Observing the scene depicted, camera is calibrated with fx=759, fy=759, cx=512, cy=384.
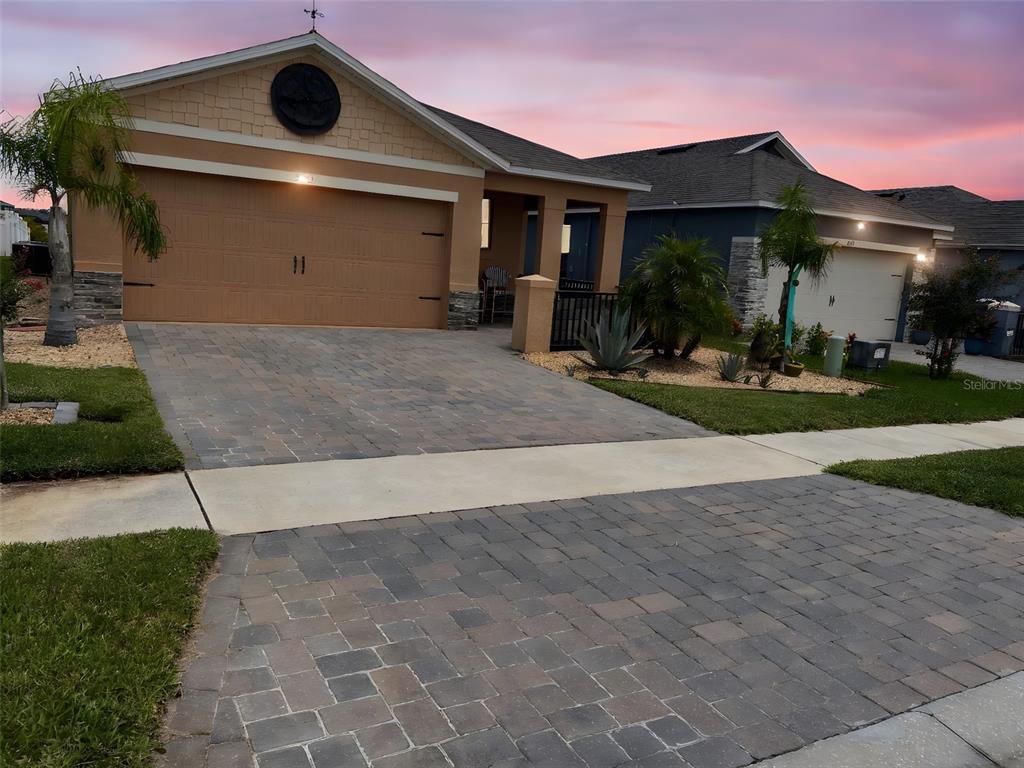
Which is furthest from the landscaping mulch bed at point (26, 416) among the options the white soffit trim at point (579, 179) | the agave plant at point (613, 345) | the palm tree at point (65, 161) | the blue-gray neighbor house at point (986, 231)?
the blue-gray neighbor house at point (986, 231)

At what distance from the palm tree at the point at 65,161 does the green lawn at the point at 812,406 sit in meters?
7.09

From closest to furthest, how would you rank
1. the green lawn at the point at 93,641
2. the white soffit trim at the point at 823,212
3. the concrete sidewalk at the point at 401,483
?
the green lawn at the point at 93,641 < the concrete sidewalk at the point at 401,483 < the white soffit trim at the point at 823,212

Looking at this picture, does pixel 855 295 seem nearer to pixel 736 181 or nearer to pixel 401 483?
pixel 736 181

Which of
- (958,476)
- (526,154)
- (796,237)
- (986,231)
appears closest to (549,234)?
(526,154)

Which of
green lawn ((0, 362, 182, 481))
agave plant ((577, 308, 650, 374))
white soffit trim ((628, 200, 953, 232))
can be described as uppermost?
white soffit trim ((628, 200, 953, 232))

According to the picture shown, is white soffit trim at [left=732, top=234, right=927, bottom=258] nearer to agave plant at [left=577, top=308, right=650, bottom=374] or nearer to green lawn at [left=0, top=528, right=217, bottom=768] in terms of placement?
agave plant at [left=577, top=308, right=650, bottom=374]

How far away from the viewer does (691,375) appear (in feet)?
42.5

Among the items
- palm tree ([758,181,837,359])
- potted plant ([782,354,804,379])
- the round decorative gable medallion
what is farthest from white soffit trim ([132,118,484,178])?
potted plant ([782,354,804,379])

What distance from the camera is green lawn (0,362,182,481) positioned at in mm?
5617

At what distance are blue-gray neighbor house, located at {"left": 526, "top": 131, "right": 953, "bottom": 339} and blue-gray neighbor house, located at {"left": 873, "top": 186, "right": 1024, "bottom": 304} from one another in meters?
0.80

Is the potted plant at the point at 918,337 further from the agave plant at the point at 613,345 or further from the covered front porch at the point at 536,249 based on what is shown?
the agave plant at the point at 613,345

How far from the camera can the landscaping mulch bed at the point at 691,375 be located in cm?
1228

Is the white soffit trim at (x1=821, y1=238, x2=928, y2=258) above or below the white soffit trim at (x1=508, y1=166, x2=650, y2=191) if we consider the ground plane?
below

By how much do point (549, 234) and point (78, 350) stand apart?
10.0m
